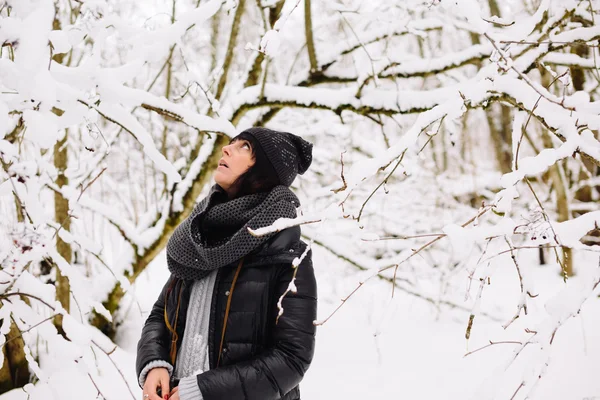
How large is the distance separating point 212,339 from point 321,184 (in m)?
4.23

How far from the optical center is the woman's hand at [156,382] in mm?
1322

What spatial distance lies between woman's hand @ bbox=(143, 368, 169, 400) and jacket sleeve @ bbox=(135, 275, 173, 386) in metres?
0.03

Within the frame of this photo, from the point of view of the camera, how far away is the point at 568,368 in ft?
7.95

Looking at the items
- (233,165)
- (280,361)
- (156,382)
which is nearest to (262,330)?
(280,361)

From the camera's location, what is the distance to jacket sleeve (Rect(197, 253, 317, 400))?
125 centimetres

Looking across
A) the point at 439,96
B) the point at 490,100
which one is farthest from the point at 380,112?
the point at 490,100

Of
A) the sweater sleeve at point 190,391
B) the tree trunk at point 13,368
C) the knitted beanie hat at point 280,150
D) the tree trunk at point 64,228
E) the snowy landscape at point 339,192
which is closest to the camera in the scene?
the snowy landscape at point 339,192

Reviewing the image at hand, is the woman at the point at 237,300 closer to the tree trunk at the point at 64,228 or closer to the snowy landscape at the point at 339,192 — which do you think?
the snowy landscape at the point at 339,192

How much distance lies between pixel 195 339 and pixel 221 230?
0.39 metres

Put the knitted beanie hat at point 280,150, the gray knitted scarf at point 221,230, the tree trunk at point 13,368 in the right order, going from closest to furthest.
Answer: the gray knitted scarf at point 221,230 → the knitted beanie hat at point 280,150 → the tree trunk at point 13,368

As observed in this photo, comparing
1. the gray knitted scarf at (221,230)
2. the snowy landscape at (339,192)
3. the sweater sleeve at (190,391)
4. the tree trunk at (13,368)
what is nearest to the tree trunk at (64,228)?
the snowy landscape at (339,192)

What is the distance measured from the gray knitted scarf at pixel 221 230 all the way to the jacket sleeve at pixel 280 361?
180 mm

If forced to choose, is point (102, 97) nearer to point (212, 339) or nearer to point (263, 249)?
point (263, 249)

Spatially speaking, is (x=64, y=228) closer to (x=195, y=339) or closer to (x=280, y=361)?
(x=195, y=339)
